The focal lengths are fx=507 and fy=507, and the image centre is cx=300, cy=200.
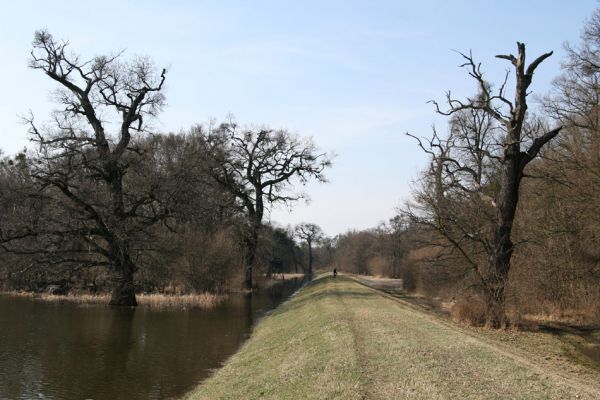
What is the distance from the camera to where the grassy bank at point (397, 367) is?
338 inches

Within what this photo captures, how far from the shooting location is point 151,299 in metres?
32.3

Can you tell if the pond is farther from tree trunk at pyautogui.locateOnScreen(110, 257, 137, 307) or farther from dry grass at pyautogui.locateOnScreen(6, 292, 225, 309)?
dry grass at pyautogui.locateOnScreen(6, 292, 225, 309)

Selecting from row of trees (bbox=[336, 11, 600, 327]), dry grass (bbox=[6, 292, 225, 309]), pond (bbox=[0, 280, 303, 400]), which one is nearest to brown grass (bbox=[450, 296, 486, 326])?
row of trees (bbox=[336, 11, 600, 327])

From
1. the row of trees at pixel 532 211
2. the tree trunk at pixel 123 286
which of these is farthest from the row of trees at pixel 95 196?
the row of trees at pixel 532 211

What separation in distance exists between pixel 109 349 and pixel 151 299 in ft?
50.1

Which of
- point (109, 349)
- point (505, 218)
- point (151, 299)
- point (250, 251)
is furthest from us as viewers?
point (250, 251)

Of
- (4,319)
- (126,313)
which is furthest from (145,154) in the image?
(4,319)

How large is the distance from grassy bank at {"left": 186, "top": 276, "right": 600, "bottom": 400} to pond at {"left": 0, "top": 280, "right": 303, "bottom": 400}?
154cm

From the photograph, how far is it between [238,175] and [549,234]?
32231 mm

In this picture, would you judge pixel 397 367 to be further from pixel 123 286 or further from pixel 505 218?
pixel 123 286

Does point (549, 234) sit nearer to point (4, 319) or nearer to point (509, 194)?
point (509, 194)

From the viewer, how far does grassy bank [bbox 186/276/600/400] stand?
859 cm

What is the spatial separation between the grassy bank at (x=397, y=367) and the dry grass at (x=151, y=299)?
1507 centimetres

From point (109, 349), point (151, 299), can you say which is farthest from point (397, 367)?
point (151, 299)
